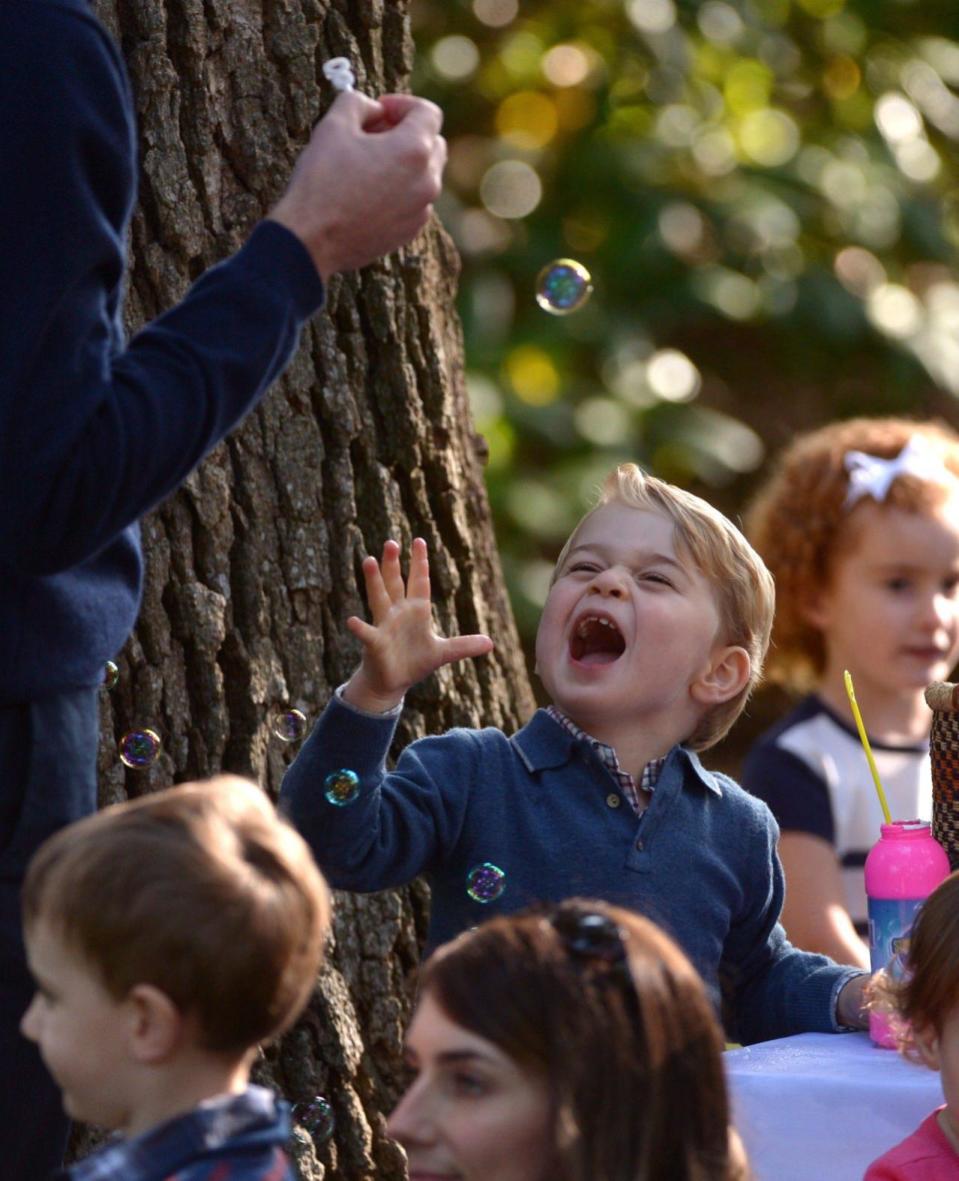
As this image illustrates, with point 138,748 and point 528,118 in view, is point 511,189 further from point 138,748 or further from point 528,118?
point 138,748

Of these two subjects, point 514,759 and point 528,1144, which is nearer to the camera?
point 528,1144

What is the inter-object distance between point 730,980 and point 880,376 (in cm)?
522

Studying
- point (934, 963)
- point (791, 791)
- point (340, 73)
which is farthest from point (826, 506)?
point (340, 73)

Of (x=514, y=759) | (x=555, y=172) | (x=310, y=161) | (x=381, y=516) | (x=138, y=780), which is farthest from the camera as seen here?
(x=555, y=172)

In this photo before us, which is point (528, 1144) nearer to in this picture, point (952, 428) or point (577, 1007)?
point (577, 1007)

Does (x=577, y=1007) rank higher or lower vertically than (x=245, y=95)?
lower

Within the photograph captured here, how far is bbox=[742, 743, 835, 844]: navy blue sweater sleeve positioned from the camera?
12.4ft

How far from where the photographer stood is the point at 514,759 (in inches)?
100.0

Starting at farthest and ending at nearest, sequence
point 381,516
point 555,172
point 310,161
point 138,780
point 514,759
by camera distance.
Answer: point 555,172 → point 381,516 → point 138,780 → point 514,759 → point 310,161

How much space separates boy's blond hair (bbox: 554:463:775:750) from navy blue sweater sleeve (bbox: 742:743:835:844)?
3.67 feet

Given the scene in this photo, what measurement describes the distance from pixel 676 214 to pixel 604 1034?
220 inches

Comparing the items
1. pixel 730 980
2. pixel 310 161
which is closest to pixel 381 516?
pixel 730 980

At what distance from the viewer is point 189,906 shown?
1.65 m

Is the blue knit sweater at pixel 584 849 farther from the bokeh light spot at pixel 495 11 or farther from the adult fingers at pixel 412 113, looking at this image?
the bokeh light spot at pixel 495 11
